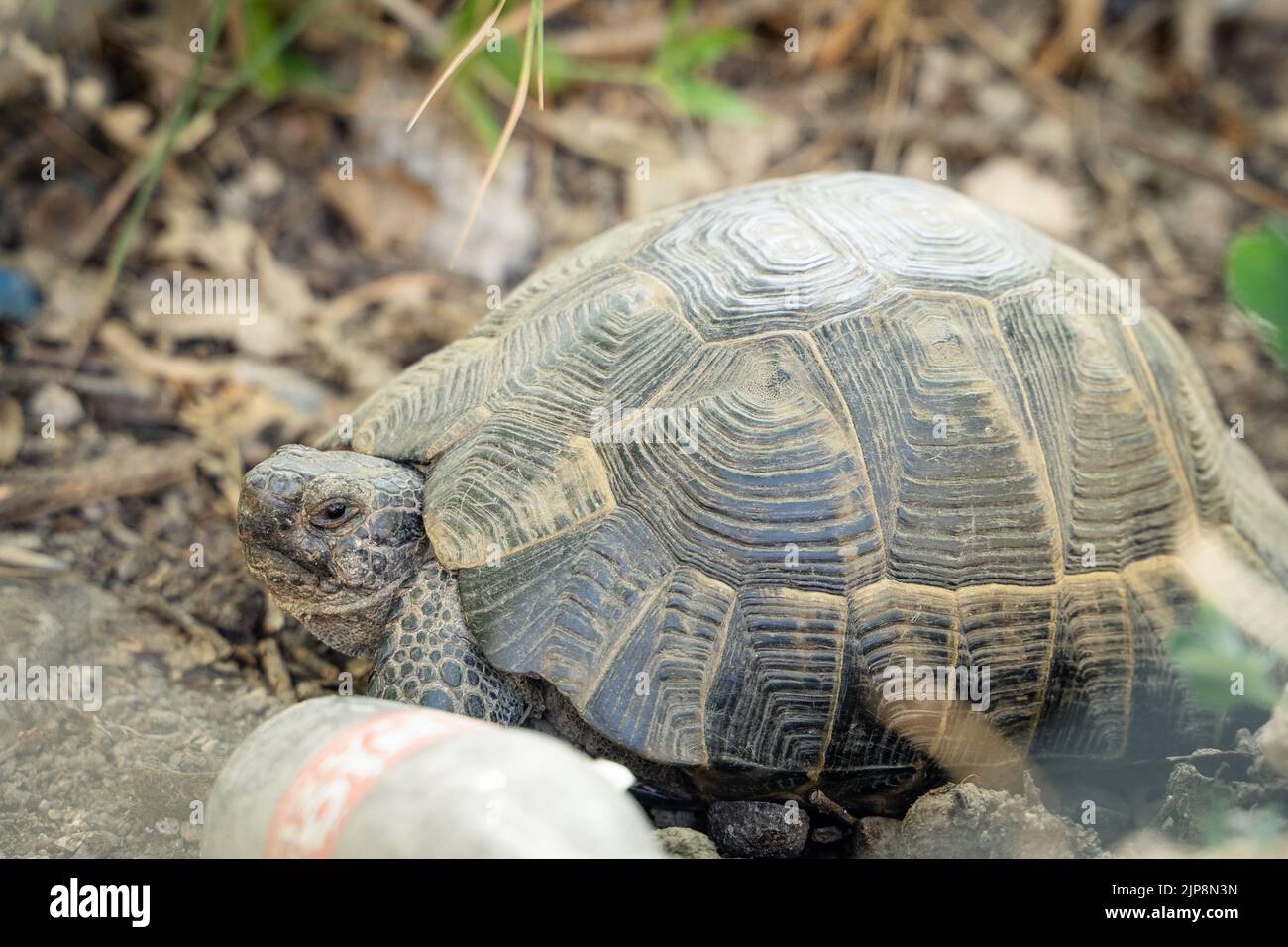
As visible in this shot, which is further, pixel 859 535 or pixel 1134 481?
pixel 1134 481

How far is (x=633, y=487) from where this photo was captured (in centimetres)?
322

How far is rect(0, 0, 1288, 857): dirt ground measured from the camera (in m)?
3.84

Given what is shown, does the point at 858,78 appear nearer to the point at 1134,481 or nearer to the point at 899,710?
the point at 1134,481

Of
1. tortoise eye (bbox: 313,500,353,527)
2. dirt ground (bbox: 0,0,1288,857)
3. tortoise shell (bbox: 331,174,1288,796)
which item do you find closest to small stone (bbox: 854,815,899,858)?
tortoise shell (bbox: 331,174,1288,796)

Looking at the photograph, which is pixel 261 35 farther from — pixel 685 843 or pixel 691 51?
pixel 685 843

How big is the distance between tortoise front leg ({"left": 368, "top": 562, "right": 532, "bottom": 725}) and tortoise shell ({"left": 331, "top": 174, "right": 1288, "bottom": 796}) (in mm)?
105

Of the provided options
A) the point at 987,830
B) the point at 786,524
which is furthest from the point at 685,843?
the point at 786,524

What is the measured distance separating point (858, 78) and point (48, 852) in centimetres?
626

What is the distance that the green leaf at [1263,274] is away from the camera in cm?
167

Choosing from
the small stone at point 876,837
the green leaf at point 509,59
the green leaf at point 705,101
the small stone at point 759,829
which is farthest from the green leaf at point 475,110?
the small stone at point 876,837

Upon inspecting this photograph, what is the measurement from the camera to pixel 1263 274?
1.67 meters

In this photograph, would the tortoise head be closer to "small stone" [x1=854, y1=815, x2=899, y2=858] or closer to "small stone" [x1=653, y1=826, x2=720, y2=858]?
"small stone" [x1=653, y1=826, x2=720, y2=858]

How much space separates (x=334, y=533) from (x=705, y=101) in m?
4.14
